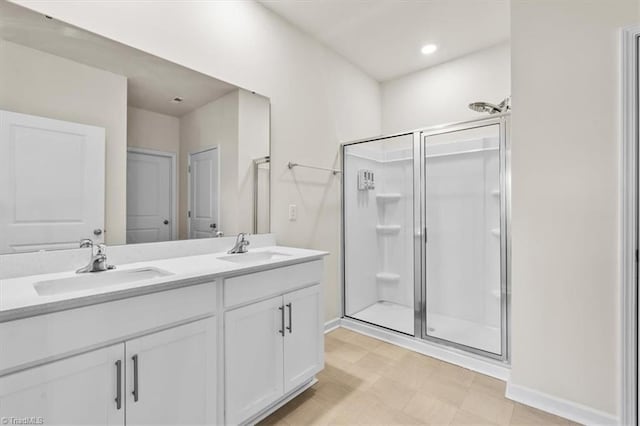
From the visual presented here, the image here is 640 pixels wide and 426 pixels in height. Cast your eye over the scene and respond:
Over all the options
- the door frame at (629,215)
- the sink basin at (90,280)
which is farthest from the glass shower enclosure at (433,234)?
the sink basin at (90,280)

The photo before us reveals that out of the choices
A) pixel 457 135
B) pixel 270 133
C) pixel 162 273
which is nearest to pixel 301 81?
pixel 270 133

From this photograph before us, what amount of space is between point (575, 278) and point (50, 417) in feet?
7.68

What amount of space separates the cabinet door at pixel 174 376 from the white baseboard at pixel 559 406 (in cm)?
171

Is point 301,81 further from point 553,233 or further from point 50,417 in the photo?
point 50,417

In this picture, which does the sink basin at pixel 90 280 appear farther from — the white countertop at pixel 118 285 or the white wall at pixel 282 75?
the white wall at pixel 282 75

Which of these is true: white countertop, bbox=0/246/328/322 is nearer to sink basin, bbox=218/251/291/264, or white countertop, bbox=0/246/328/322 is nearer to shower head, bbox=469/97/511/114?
sink basin, bbox=218/251/291/264

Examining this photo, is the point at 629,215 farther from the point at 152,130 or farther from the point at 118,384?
the point at 152,130

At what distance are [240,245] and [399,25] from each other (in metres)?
2.25

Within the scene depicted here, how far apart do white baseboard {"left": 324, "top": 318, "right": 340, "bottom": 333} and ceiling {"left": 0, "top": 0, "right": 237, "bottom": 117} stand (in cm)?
212

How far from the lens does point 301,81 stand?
2572 millimetres

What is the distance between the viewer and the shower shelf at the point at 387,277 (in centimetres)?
314

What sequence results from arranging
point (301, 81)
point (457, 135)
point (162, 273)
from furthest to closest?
point (457, 135), point (301, 81), point (162, 273)

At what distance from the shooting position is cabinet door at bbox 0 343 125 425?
860 millimetres

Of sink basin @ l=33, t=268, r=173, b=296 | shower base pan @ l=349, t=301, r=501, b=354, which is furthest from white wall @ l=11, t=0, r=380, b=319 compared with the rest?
sink basin @ l=33, t=268, r=173, b=296
